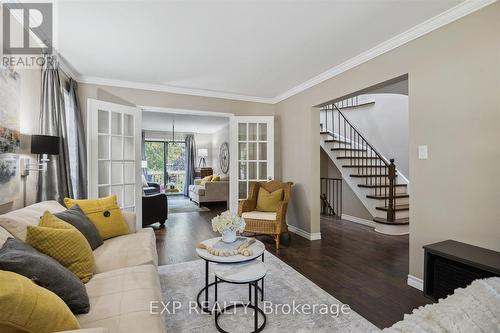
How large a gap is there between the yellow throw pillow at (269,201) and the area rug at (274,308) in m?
1.34

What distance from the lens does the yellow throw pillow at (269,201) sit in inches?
156

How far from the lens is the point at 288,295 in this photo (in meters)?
2.26

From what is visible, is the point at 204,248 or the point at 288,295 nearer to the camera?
the point at 204,248

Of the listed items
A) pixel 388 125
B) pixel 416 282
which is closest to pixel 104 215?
pixel 416 282

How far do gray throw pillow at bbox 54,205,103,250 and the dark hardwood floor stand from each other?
3.51ft

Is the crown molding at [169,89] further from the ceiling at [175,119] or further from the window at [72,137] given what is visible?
the ceiling at [175,119]

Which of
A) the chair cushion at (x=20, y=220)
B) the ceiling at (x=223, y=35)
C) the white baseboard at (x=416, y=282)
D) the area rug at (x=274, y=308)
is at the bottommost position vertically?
the area rug at (x=274, y=308)

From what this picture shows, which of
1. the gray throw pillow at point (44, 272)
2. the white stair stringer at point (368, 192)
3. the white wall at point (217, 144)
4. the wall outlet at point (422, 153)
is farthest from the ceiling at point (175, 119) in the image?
the gray throw pillow at point (44, 272)

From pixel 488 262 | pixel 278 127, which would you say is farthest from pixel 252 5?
pixel 278 127

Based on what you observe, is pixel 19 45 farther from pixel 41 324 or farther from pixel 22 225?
pixel 41 324

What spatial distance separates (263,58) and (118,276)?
2721 mm

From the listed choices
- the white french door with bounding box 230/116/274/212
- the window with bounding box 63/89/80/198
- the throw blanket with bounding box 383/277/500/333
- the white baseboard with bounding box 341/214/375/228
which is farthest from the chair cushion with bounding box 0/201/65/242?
the white baseboard with bounding box 341/214/375/228

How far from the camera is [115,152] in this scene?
3.70 metres

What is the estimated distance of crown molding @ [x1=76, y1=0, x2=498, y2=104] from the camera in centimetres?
204
